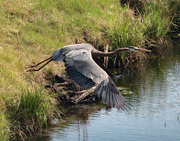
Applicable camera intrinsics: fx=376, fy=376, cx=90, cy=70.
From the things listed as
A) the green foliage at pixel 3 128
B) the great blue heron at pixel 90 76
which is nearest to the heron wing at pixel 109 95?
the great blue heron at pixel 90 76

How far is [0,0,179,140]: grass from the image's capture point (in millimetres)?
6258

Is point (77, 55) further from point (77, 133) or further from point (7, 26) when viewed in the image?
point (7, 26)

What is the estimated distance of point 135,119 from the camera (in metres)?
6.94

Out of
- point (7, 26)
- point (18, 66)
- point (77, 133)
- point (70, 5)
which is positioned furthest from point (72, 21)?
point (77, 133)

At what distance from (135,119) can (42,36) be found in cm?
353

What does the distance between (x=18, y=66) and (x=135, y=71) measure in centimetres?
360

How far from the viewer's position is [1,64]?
23.8 feet

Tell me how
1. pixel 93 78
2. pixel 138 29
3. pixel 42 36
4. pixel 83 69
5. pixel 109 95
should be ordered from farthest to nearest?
pixel 138 29 < pixel 42 36 < pixel 83 69 < pixel 93 78 < pixel 109 95

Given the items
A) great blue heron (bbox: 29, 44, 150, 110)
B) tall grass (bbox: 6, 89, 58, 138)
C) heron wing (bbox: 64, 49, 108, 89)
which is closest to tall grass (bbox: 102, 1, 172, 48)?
great blue heron (bbox: 29, 44, 150, 110)

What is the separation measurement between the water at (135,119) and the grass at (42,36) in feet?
1.55

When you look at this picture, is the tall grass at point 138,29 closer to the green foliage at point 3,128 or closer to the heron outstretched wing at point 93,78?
the heron outstretched wing at point 93,78

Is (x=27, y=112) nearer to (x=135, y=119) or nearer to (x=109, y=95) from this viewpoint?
(x=109, y=95)

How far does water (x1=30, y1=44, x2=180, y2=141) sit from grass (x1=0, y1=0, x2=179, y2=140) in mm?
473

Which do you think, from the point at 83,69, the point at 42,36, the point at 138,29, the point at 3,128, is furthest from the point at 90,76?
the point at 138,29
